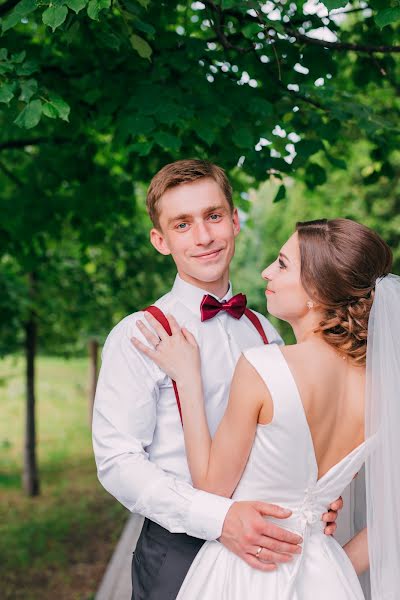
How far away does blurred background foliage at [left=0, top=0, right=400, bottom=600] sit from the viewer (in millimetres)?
3789

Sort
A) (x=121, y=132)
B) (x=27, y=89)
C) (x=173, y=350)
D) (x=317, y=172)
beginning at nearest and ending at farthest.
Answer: (x=173, y=350), (x=27, y=89), (x=121, y=132), (x=317, y=172)

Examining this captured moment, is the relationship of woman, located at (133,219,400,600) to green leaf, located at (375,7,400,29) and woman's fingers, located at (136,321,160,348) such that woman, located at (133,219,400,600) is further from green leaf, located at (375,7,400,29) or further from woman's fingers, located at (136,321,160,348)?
green leaf, located at (375,7,400,29)

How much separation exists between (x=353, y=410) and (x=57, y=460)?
12718 millimetres

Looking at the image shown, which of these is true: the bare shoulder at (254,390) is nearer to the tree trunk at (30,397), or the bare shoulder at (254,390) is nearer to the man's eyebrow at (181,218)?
the man's eyebrow at (181,218)

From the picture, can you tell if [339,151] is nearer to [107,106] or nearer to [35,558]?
[107,106]

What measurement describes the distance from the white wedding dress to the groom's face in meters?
0.51

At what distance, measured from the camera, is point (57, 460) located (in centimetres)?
1448

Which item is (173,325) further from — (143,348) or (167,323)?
(143,348)

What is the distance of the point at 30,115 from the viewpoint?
3457 mm

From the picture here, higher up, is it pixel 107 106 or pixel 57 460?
pixel 107 106

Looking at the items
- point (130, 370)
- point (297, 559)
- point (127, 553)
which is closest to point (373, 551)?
point (297, 559)

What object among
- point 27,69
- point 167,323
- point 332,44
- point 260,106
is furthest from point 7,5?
point 167,323

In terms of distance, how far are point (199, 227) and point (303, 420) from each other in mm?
831

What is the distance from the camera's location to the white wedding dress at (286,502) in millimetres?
2374
